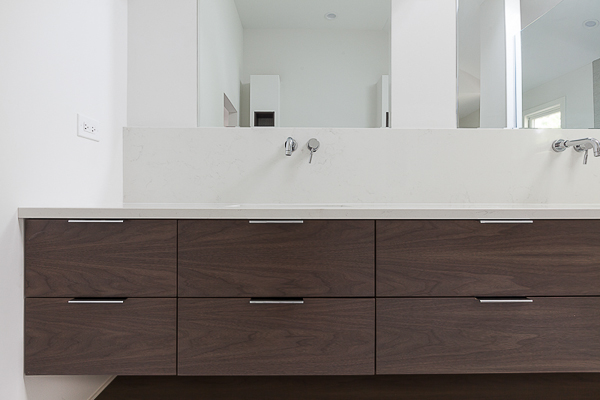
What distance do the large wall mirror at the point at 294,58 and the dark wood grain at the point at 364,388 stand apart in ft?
3.71

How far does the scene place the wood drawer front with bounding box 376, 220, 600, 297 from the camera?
1.07m

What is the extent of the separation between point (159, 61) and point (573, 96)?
197 cm

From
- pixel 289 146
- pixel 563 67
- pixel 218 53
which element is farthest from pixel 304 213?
pixel 563 67

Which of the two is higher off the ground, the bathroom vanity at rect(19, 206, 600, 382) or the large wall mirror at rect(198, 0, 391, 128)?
the large wall mirror at rect(198, 0, 391, 128)

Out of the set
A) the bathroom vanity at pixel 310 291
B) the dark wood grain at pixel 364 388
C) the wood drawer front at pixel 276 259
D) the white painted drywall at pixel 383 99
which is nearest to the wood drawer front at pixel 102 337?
the bathroom vanity at pixel 310 291

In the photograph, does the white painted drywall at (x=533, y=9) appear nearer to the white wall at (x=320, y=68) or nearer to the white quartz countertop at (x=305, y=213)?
the white wall at (x=320, y=68)

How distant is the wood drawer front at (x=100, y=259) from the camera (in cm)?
105

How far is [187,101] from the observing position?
165 centimetres

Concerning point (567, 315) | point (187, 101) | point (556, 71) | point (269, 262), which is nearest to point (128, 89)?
point (187, 101)

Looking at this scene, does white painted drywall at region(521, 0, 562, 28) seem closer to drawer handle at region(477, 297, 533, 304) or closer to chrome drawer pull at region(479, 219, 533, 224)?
chrome drawer pull at region(479, 219, 533, 224)

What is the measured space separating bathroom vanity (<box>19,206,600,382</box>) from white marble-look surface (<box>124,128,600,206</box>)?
1.83 ft

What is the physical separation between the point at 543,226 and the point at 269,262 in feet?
2.75

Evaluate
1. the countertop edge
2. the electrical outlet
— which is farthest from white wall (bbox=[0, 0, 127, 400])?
the countertop edge

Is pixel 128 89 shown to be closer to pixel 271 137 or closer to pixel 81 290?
pixel 271 137
